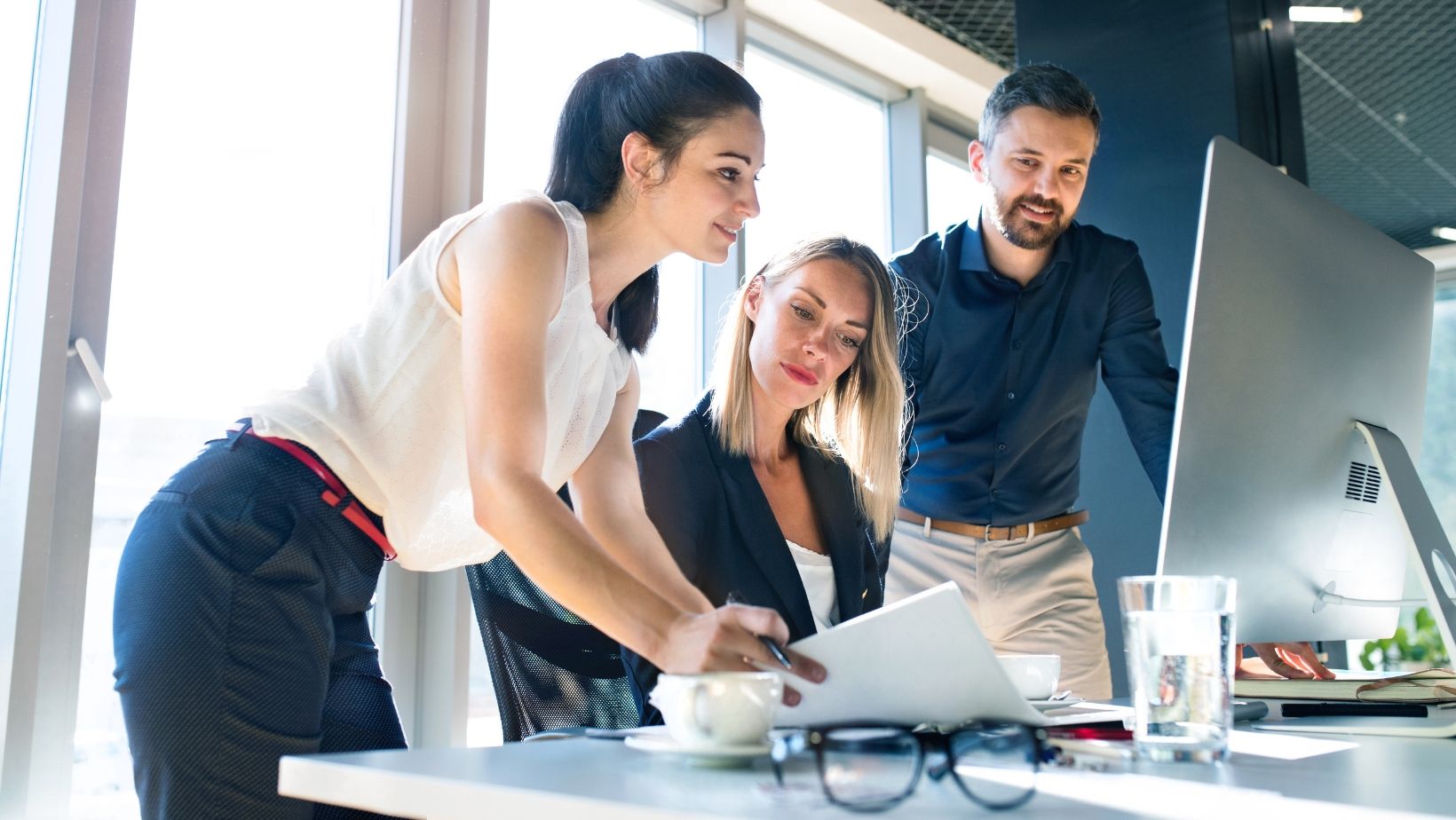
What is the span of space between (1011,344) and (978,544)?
1.18 feet

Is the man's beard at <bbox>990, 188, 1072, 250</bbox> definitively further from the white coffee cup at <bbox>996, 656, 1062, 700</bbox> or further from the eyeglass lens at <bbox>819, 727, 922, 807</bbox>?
the eyeglass lens at <bbox>819, 727, 922, 807</bbox>

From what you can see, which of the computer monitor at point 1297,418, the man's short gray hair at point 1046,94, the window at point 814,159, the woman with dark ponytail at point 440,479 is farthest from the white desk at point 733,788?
the window at point 814,159

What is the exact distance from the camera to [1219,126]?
100 inches

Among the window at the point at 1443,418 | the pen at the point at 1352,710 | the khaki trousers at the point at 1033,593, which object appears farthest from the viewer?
the window at the point at 1443,418

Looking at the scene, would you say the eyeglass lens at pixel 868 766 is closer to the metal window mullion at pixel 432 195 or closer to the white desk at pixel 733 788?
the white desk at pixel 733 788

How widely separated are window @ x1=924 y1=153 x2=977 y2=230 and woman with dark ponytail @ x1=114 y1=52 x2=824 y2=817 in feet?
9.81

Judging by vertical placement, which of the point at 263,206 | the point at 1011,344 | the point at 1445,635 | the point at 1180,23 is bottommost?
the point at 1445,635

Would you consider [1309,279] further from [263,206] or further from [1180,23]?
[263,206]

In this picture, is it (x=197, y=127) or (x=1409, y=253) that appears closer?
(x=1409, y=253)

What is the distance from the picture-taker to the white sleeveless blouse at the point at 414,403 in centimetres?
115

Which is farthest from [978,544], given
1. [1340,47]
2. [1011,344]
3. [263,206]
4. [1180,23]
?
[1340,47]

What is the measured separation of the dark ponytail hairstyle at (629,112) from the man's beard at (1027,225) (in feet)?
2.87

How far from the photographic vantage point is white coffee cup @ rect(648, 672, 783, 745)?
2.33ft

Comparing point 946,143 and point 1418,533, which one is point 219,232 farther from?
point 946,143
